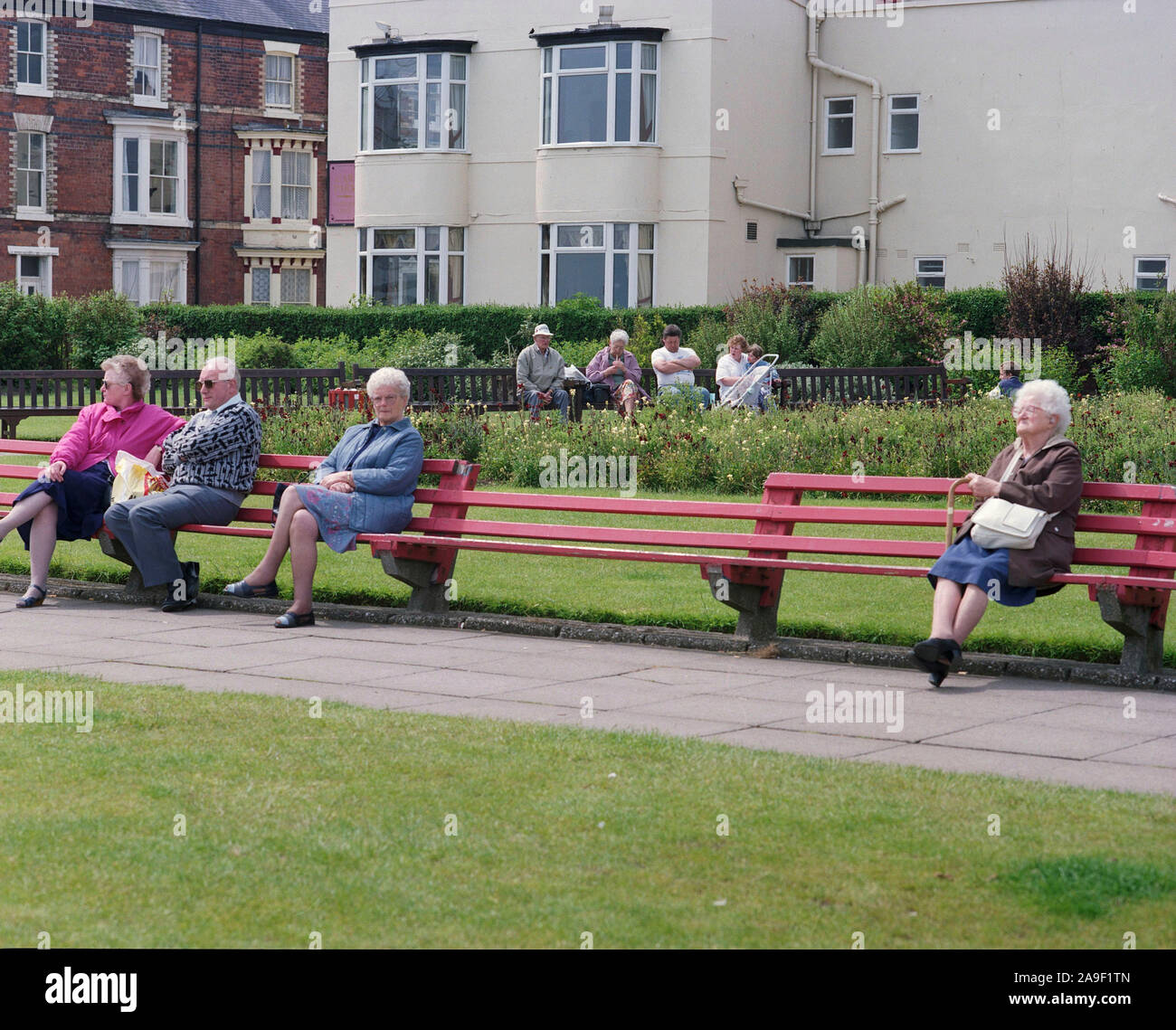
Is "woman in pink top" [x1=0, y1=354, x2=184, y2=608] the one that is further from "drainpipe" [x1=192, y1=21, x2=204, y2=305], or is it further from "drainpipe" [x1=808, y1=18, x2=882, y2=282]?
"drainpipe" [x1=192, y1=21, x2=204, y2=305]

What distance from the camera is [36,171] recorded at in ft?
140

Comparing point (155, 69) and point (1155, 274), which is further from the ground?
point (155, 69)

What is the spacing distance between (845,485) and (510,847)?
4438mm

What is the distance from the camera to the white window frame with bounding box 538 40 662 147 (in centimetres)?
3391

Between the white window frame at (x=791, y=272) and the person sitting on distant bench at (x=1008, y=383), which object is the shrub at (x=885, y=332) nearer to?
the person sitting on distant bench at (x=1008, y=383)

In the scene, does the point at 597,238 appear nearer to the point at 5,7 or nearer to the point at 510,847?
the point at 5,7

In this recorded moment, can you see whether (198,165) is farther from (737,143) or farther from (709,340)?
(709,340)

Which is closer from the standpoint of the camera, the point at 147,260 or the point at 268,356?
the point at 268,356

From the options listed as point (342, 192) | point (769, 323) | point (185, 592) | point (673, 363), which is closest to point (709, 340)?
point (769, 323)

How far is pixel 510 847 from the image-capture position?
4961 millimetres

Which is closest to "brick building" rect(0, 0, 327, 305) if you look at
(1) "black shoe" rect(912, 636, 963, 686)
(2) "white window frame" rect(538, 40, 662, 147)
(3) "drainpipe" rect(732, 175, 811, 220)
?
(2) "white window frame" rect(538, 40, 662, 147)

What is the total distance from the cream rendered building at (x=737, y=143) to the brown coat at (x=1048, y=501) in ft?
85.7

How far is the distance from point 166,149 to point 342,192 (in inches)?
363
